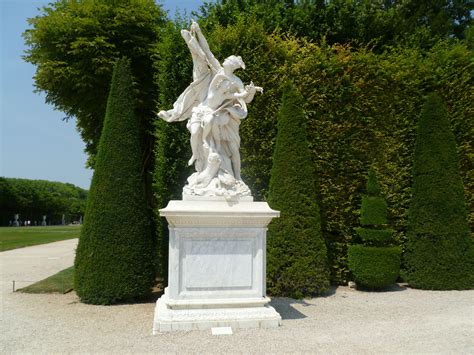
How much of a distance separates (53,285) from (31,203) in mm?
53177

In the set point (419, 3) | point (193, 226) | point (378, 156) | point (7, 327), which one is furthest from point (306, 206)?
point (419, 3)

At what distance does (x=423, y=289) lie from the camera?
30.4 ft

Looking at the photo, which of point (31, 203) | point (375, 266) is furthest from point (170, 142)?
point (31, 203)

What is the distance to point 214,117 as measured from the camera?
6.16 m

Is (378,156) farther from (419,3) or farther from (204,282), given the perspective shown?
(419,3)

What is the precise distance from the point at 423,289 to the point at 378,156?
128 inches

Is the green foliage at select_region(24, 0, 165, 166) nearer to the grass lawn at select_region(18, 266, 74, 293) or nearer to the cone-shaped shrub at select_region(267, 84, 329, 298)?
the grass lawn at select_region(18, 266, 74, 293)

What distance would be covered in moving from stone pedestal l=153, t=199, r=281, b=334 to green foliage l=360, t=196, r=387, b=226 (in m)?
4.15

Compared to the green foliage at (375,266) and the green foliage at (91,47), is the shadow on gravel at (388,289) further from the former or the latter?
the green foliage at (91,47)

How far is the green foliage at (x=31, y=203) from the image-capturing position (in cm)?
5081

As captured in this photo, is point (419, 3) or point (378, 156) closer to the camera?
point (378, 156)

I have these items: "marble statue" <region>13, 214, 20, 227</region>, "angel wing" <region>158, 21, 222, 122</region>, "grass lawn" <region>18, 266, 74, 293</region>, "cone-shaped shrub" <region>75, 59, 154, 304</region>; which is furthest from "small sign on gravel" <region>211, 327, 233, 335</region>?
"marble statue" <region>13, 214, 20, 227</region>

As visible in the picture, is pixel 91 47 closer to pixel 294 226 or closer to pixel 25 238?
pixel 294 226

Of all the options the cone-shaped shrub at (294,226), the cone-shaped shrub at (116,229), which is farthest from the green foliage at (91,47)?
the cone-shaped shrub at (294,226)
